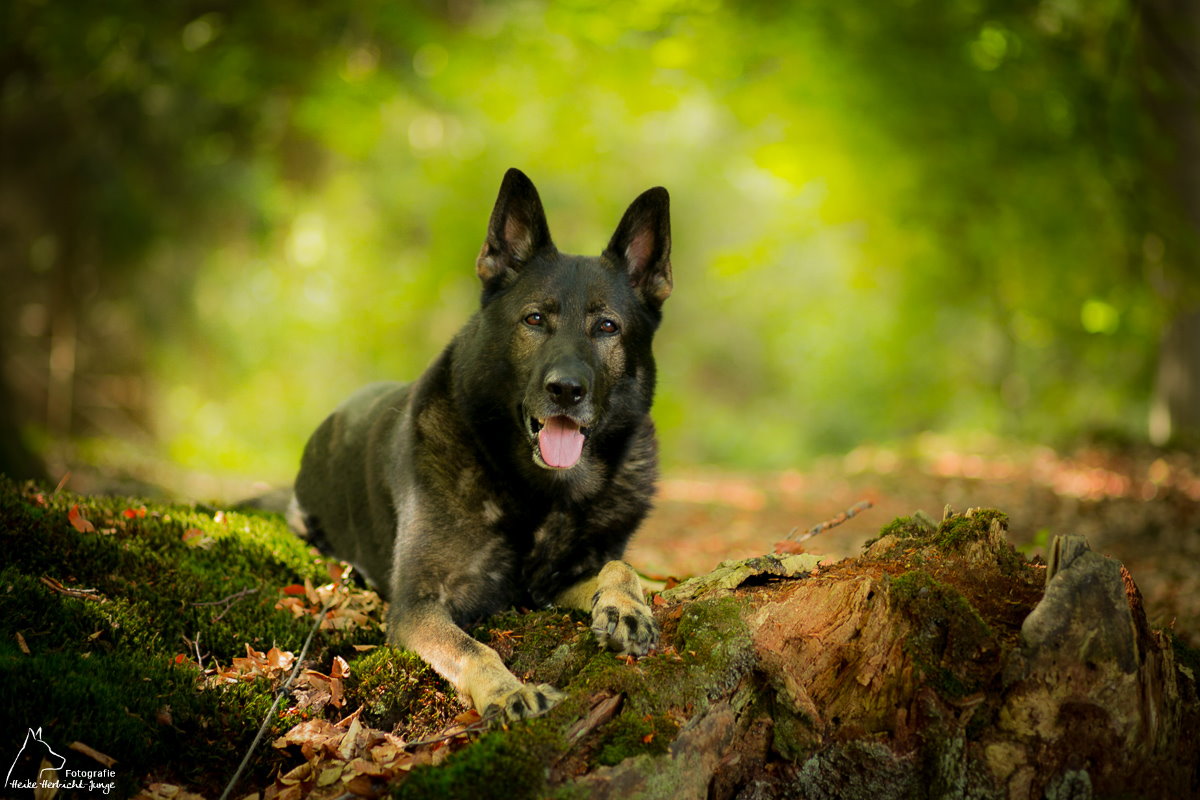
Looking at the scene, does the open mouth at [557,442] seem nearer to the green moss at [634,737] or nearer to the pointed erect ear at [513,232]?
the pointed erect ear at [513,232]

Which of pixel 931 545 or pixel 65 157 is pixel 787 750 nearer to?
pixel 931 545

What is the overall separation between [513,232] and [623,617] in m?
2.09

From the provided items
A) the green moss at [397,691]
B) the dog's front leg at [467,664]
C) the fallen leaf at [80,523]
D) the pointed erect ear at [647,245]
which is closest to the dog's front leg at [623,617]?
the dog's front leg at [467,664]

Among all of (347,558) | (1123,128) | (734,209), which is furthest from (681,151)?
(347,558)

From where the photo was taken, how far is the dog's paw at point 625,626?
3074 millimetres

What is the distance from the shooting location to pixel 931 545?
11.1 feet

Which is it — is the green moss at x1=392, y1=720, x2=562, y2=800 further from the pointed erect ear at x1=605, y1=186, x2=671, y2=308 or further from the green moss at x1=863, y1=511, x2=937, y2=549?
the pointed erect ear at x1=605, y1=186, x2=671, y2=308

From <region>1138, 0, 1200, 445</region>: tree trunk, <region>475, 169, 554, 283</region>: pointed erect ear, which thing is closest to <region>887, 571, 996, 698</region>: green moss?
<region>475, 169, 554, 283</region>: pointed erect ear

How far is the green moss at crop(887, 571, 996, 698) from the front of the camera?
8.98 ft

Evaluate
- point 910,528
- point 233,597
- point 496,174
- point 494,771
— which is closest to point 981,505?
point 910,528

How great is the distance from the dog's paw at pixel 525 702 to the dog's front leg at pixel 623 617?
1.03 ft

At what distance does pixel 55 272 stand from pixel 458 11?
771 centimetres

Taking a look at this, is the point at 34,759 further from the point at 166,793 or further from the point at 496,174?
the point at 496,174

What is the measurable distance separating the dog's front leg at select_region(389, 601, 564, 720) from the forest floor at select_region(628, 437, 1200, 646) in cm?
211
